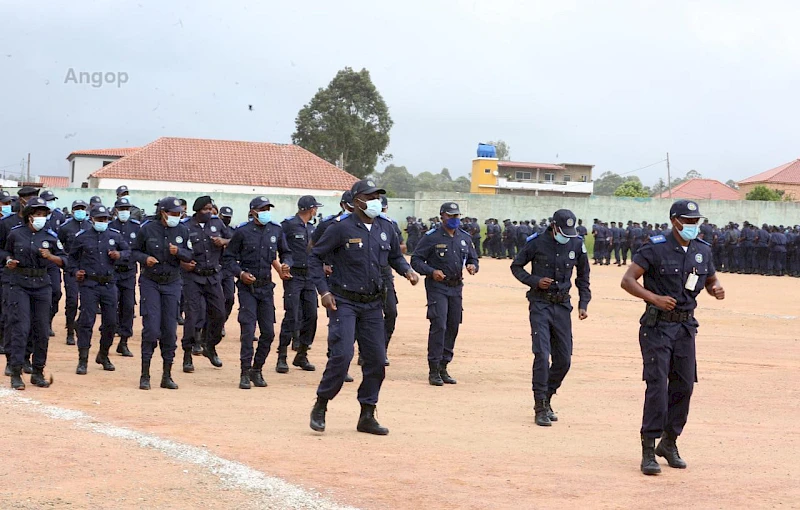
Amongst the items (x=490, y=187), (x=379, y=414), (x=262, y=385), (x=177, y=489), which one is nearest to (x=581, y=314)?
(x=379, y=414)

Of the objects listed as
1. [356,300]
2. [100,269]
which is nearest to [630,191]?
[100,269]

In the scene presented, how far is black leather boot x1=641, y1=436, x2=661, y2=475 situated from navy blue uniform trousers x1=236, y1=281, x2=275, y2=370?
4.90 meters

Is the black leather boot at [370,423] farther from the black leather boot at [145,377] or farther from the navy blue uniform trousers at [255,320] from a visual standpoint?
the black leather boot at [145,377]

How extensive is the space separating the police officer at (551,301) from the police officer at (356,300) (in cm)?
155

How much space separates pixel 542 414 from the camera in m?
9.56

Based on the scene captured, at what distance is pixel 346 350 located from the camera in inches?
340

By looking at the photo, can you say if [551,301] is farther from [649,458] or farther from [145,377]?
[145,377]

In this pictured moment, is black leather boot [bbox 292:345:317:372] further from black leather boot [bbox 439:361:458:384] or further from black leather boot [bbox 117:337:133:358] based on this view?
black leather boot [bbox 117:337:133:358]

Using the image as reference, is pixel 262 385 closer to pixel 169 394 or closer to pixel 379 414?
pixel 169 394

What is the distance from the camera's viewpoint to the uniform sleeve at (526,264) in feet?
32.2

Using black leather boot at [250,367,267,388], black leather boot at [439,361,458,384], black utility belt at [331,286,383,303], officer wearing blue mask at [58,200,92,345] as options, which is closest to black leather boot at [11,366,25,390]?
black leather boot at [250,367,267,388]

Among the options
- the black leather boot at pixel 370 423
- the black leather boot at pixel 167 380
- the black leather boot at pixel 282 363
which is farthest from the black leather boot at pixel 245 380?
the black leather boot at pixel 370 423

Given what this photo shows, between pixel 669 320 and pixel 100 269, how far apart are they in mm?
7607

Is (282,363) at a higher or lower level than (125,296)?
lower
